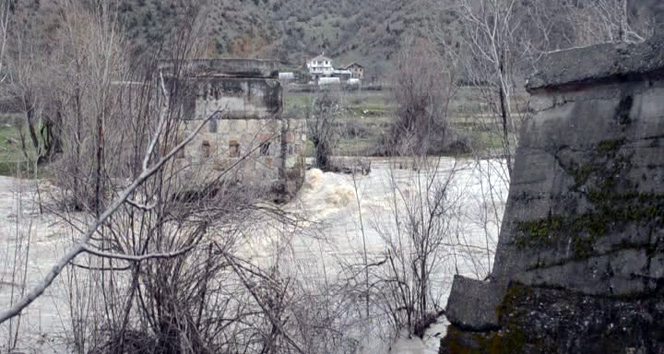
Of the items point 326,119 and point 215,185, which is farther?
point 326,119

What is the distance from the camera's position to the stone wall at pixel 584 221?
3.29 metres

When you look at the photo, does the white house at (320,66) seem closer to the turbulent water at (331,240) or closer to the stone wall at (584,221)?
the turbulent water at (331,240)

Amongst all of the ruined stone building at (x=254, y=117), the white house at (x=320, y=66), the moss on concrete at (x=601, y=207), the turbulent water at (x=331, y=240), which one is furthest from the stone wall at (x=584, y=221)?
the white house at (x=320, y=66)

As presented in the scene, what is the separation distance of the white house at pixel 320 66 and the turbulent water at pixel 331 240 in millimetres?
35360

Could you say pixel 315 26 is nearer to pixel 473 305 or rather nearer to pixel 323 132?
pixel 323 132

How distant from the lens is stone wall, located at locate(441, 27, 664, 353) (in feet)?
10.8

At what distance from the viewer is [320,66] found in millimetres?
51594

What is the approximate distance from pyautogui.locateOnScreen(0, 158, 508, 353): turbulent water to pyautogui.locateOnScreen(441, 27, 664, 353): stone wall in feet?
5.26

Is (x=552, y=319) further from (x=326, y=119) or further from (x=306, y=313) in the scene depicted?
(x=326, y=119)

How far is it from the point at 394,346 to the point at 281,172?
26.6ft

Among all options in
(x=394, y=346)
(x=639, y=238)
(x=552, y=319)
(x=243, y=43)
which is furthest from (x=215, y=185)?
(x=243, y=43)

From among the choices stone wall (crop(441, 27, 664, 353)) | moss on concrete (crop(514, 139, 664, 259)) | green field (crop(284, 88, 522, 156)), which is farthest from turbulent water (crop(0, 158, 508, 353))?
green field (crop(284, 88, 522, 156))

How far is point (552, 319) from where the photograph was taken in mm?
3521

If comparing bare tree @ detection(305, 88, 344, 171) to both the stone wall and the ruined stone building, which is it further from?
the stone wall
